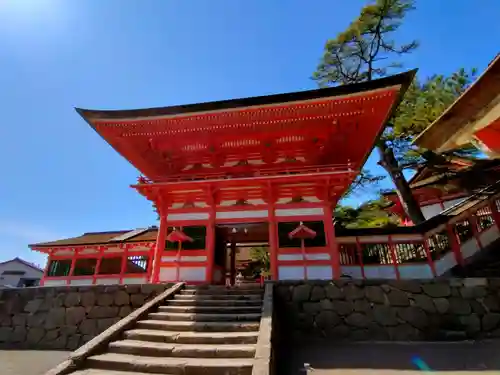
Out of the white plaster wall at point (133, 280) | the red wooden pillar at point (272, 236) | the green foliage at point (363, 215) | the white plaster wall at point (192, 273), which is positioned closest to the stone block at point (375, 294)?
the red wooden pillar at point (272, 236)

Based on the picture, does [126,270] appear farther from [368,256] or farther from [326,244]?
[368,256]

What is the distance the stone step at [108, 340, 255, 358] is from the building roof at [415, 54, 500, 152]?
4424 mm

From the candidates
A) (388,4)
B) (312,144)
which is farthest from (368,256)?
(388,4)

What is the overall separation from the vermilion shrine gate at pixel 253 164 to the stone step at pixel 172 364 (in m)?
4.39

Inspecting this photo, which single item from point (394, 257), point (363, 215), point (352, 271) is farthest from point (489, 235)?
point (363, 215)

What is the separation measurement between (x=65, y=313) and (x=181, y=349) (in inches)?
241

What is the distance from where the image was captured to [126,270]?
12.8 m

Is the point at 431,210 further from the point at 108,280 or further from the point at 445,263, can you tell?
the point at 108,280

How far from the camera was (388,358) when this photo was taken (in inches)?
225

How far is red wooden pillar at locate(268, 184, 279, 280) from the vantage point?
8831 millimetres

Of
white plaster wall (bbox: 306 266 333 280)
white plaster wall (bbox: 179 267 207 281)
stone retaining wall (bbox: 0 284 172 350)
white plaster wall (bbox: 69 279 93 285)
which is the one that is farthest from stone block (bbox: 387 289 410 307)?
white plaster wall (bbox: 69 279 93 285)

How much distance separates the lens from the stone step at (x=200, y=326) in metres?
5.67

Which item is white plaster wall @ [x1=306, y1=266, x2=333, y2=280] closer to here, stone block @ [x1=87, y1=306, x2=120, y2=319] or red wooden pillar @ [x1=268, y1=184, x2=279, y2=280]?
red wooden pillar @ [x1=268, y1=184, x2=279, y2=280]

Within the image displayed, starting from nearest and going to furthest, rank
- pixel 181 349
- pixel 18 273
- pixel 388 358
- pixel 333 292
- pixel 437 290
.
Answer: pixel 181 349
pixel 388 358
pixel 437 290
pixel 333 292
pixel 18 273
